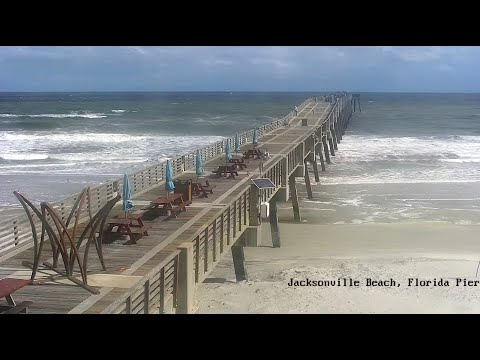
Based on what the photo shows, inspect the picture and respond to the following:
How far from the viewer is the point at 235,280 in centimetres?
1395

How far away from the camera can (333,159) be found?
1575 inches

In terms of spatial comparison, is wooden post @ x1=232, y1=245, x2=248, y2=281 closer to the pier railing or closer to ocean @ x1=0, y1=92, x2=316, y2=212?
the pier railing

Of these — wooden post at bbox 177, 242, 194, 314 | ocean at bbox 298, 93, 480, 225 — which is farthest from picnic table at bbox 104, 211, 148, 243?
ocean at bbox 298, 93, 480, 225

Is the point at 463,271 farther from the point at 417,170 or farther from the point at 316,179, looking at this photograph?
the point at 417,170

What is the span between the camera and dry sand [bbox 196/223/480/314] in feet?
38.1

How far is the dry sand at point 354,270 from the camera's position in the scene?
38.1 feet

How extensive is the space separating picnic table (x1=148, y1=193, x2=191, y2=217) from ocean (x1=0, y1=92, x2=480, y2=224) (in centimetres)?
889

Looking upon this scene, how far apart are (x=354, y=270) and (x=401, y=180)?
17.4 meters

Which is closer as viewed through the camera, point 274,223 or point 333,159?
point 274,223

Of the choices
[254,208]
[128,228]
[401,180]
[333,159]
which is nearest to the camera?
[128,228]

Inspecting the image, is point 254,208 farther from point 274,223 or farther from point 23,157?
point 23,157

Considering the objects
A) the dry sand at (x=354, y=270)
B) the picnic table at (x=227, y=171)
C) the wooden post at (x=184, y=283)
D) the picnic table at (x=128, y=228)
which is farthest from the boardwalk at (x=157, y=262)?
the dry sand at (x=354, y=270)

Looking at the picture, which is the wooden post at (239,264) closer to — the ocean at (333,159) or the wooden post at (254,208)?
the wooden post at (254,208)

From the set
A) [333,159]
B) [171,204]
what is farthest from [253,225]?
[333,159]
